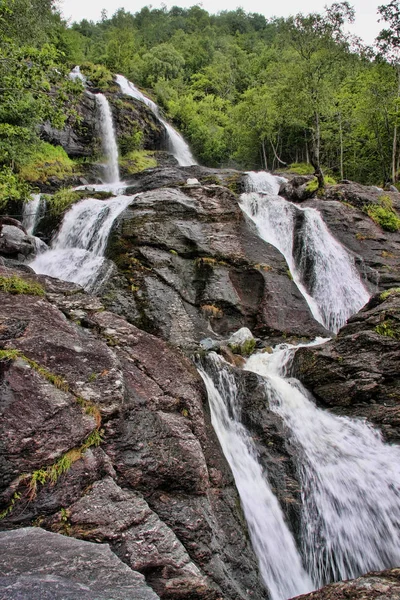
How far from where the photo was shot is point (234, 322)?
11.0m

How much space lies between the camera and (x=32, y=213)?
1606cm

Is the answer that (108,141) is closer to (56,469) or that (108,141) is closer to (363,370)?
(363,370)

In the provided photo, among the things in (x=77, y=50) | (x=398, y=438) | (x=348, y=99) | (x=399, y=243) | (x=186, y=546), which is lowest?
(x=398, y=438)

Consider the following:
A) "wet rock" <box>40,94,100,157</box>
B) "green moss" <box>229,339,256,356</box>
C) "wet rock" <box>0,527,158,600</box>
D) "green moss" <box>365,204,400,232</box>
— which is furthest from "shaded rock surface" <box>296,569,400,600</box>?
"wet rock" <box>40,94,100,157</box>

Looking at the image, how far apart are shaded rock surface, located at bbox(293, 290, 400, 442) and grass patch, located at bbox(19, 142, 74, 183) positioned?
17642 mm

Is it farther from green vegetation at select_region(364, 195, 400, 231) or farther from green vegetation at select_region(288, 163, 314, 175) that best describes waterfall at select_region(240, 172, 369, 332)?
green vegetation at select_region(288, 163, 314, 175)

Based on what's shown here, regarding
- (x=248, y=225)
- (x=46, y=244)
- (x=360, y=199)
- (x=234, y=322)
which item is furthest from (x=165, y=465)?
(x=360, y=199)

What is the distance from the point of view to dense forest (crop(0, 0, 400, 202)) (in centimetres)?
804

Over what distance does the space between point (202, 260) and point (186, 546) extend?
878 cm

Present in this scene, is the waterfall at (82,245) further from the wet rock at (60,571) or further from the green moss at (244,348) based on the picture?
the wet rock at (60,571)

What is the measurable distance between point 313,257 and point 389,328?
248 inches

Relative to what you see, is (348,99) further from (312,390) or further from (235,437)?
(235,437)

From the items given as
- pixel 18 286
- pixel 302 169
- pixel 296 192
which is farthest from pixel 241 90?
pixel 18 286

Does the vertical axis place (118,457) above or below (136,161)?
below
